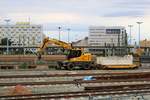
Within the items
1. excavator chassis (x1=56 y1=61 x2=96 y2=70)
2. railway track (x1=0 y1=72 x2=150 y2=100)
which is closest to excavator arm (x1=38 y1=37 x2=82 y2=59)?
excavator chassis (x1=56 y1=61 x2=96 y2=70)

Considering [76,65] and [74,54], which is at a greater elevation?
[74,54]

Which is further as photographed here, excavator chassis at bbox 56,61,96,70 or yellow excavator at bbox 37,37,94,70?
yellow excavator at bbox 37,37,94,70

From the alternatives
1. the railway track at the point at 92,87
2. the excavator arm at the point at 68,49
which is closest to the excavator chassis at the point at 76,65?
the excavator arm at the point at 68,49

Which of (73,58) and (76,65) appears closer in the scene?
(76,65)

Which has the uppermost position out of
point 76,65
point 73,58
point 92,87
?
point 73,58

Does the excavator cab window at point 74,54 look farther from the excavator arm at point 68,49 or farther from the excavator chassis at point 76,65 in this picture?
the excavator chassis at point 76,65

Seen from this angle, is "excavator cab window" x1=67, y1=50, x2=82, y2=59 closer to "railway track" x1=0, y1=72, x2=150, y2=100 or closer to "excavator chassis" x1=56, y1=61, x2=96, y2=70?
"excavator chassis" x1=56, y1=61, x2=96, y2=70

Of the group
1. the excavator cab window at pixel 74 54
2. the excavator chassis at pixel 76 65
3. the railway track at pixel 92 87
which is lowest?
the excavator chassis at pixel 76 65

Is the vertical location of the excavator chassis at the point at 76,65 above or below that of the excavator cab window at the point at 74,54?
below

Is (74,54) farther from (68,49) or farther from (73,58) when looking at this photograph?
(68,49)

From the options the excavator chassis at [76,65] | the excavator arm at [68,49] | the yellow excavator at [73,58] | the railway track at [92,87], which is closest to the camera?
the railway track at [92,87]

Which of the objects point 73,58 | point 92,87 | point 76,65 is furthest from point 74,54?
point 92,87

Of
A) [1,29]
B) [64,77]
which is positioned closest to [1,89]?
[64,77]

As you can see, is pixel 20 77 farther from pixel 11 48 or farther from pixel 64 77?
pixel 11 48
